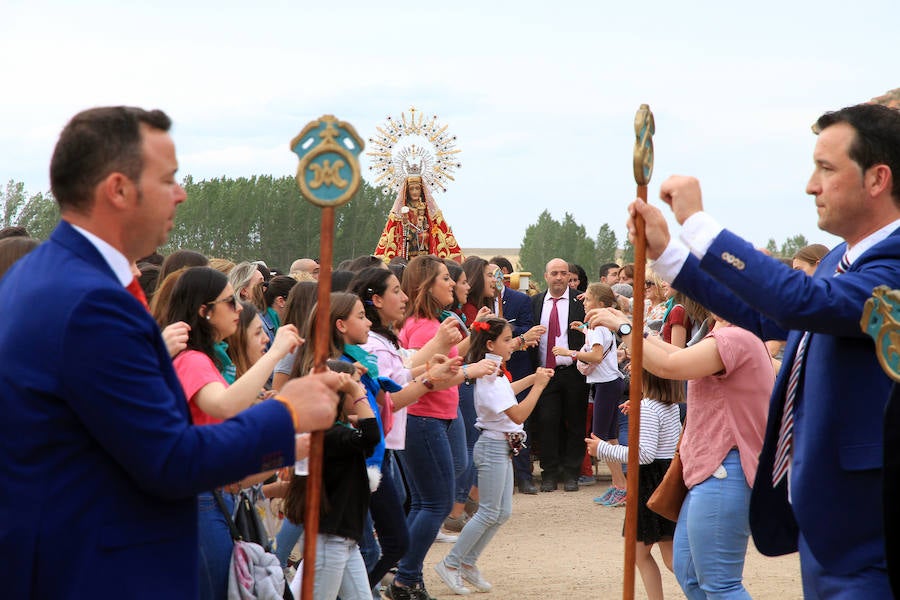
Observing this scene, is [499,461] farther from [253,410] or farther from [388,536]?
[253,410]

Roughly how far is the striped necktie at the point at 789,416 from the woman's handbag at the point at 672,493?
1642 millimetres

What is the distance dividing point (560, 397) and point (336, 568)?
7346 mm

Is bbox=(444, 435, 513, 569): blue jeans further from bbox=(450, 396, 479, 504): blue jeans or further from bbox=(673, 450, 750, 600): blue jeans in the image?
bbox=(673, 450, 750, 600): blue jeans

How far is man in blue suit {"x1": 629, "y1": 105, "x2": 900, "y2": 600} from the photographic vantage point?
125 inches

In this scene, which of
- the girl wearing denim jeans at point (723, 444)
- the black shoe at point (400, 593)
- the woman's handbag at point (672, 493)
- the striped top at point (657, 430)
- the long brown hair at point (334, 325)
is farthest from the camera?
the black shoe at point (400, 593)

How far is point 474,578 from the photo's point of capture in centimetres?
774

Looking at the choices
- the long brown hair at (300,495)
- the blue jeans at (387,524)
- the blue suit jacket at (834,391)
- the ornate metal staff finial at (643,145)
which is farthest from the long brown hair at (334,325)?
the blue suit jacket at (834,391)

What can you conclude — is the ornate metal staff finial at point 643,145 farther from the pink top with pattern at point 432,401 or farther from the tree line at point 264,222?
the tree line at point 264,222

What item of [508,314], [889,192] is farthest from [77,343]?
[508,314]

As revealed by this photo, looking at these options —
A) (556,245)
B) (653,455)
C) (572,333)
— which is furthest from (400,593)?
(556,245)

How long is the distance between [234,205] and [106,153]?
4075cm

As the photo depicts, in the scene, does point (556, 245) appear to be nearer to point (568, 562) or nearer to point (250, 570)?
point (568, 562)

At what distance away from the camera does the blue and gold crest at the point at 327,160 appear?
331cm

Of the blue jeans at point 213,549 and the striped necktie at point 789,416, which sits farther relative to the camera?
the blue jeans at point 213,549
